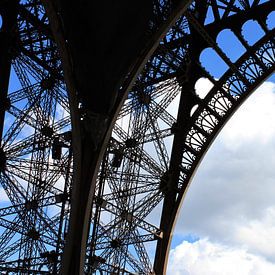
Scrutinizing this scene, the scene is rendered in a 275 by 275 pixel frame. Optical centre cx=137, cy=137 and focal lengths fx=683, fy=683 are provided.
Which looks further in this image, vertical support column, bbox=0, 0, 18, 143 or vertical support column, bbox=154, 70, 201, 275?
vertical support column, bbox=154, 70, 201, 275

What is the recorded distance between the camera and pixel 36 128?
2106 centimetres

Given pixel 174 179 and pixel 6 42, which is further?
pixel 174 179

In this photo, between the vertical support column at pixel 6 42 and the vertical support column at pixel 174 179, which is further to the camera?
the vertical support column at pixel 174 179

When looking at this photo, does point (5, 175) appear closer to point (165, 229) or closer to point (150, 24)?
point (165, 229)

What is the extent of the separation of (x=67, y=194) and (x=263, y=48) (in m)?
7.51

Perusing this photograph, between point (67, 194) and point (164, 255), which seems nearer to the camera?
point (67, 194)

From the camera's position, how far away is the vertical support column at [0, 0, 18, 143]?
66.1ft

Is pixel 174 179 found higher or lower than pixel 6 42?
lower

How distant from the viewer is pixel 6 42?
→ 795 inches

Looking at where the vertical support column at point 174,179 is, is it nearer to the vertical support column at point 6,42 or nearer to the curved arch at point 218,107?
the curved arch at point 218,107

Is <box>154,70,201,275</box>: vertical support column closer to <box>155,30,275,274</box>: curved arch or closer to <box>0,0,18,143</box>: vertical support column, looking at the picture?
<box>155,30,275,274</box>: curved arch

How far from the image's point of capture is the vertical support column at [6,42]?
20.1 meters

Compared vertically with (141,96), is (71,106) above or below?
below

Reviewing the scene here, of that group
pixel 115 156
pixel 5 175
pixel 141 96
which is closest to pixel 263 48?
pixel 141 96
